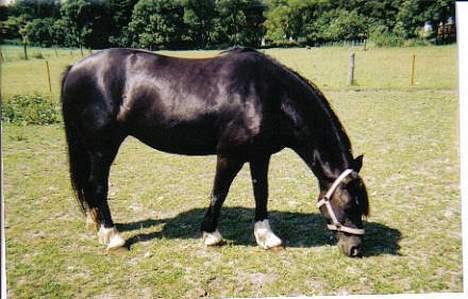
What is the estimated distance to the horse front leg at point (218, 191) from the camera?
362 centimetres

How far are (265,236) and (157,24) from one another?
11.6ft

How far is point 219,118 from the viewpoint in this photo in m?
3.51

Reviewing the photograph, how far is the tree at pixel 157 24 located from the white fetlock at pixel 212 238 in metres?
3.06

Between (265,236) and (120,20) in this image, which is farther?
(120,20)

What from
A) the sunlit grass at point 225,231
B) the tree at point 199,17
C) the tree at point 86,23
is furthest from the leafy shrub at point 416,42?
the tree at point 86,23

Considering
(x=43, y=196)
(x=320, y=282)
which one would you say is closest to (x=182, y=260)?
(x=320, y=282)

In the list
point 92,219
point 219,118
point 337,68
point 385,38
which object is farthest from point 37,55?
point 337,68

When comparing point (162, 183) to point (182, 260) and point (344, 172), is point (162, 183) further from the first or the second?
point (344, 172)

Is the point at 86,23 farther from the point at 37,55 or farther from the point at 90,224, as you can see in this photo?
the point at 90,224

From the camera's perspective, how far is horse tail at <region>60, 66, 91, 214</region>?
383cm

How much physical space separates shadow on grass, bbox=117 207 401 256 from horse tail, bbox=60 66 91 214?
0.59 metres

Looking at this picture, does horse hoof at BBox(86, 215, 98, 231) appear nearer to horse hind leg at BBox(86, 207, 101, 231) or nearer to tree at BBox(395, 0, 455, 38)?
horse hind leg at BBox(86, 207, 101, 231)

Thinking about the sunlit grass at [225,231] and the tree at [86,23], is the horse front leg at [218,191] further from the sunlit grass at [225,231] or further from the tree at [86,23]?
the tree at [86,23]

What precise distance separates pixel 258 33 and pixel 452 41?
8.76ft
